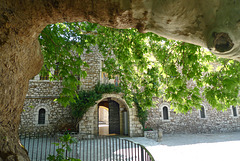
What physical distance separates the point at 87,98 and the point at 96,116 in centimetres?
213

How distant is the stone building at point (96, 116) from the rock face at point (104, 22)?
965 centimetres

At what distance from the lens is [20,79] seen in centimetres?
189

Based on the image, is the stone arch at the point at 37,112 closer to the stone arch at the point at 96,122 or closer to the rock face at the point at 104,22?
the stone arch at the point at 96,122

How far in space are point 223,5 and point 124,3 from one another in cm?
68

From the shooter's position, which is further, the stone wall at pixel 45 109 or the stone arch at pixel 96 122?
the stone wall at pixel 45 109

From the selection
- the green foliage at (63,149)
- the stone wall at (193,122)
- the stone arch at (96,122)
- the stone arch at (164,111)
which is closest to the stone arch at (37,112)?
the stone arch at (96,122)

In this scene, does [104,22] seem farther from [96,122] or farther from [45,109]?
[45,109]

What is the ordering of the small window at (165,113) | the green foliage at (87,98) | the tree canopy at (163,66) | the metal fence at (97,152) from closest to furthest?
1. the tree canopy at (163,66)
2. the metal fence at (97,152)
3. the green foliage at (87,98)
4. the small window at (165,113)

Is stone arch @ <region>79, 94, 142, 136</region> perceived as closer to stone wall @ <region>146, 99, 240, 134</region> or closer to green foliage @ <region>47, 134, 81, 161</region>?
stone wall @ <region>146, 99, 240, 134</region>

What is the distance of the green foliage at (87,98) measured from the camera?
10.7 meters

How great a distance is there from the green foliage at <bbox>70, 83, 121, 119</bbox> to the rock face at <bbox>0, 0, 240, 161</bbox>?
8.87m

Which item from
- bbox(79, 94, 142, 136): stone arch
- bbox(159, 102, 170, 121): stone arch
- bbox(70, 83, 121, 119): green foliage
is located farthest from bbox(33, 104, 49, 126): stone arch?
bbox(159, 102, 170, 121): stone arch

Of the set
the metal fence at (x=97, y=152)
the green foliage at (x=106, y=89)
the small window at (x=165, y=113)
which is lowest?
the metal fence at (x=97, y=152)

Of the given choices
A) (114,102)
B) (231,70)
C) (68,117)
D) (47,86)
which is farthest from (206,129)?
(47,86)
